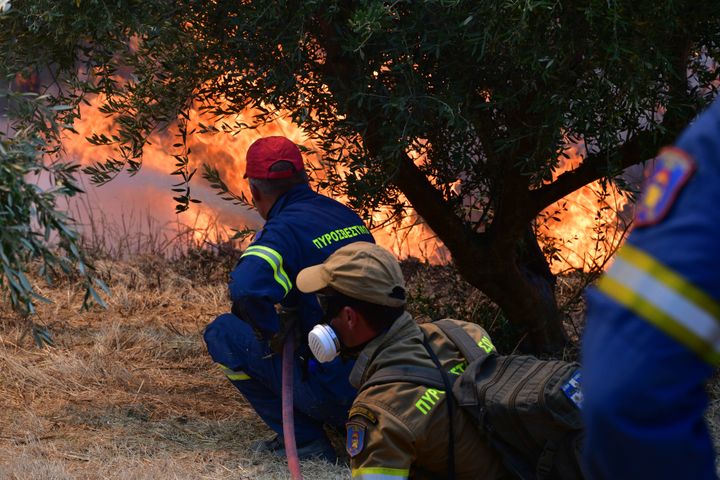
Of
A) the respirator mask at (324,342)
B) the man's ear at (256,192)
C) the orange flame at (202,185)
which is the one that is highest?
the orange flame at (202,185)

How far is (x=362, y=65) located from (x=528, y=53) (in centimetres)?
100

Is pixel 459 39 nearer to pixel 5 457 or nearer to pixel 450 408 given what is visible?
pixel 450 408

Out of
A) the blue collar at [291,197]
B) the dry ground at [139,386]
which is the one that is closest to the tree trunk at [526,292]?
the dry ground at [139,386]

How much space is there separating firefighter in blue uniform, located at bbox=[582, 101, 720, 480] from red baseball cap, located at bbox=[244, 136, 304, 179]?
3.70 meters

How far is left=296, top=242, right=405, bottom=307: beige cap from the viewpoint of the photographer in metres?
3.46

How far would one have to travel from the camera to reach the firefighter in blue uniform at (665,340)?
43.3 inches

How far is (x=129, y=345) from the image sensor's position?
271 inches

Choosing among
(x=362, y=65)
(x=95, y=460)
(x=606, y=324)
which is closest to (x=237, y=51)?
(x=362, y=65)

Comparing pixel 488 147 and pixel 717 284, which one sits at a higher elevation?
pixel 488 147

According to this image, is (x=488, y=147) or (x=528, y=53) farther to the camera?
(x=488, y=147)

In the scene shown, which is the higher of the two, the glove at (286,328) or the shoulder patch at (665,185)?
the glove at (286,328)

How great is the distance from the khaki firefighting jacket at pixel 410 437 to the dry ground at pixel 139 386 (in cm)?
139

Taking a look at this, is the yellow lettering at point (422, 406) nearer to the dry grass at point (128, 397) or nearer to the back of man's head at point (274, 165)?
the dry grass at point (128, 397)

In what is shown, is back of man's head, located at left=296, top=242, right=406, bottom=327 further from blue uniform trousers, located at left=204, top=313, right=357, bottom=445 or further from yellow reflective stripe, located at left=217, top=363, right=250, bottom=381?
yellow reflective stripe, located at left=217, top=363, right=250, bottom=381
